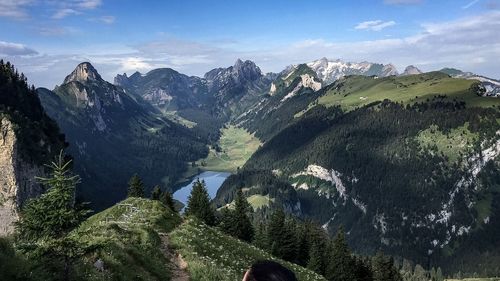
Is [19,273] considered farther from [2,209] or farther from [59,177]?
[2,209]

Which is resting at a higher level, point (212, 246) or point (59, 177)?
point (59, 177)

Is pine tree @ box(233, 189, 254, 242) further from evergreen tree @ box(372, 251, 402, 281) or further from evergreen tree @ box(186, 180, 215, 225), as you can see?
evergreen tree @ box(372, 251, 402, 281)

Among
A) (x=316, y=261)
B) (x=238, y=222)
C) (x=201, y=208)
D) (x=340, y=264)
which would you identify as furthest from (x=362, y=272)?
(x=201, y=208)

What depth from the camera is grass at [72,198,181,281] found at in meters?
25.7

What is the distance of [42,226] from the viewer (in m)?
20.9

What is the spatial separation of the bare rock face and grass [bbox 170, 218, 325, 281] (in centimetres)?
7869

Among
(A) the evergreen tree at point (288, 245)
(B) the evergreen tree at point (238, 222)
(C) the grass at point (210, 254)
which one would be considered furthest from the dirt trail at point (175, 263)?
(A) the evergreen tree at point (288, 245)

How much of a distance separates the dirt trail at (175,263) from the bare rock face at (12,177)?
8643cm

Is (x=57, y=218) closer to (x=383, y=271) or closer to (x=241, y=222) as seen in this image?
(x=241, y=222)

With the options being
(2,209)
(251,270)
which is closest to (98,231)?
(251,270)

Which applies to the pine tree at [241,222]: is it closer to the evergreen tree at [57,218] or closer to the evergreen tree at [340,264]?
the evergreen tree at [340,264]

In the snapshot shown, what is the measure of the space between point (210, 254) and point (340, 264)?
57.0 metres

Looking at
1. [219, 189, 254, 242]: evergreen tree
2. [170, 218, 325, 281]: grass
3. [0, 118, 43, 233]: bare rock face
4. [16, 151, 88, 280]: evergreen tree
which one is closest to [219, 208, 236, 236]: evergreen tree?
[219, 189, 254, 242]: evergreen tree

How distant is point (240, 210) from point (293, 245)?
13.8m
